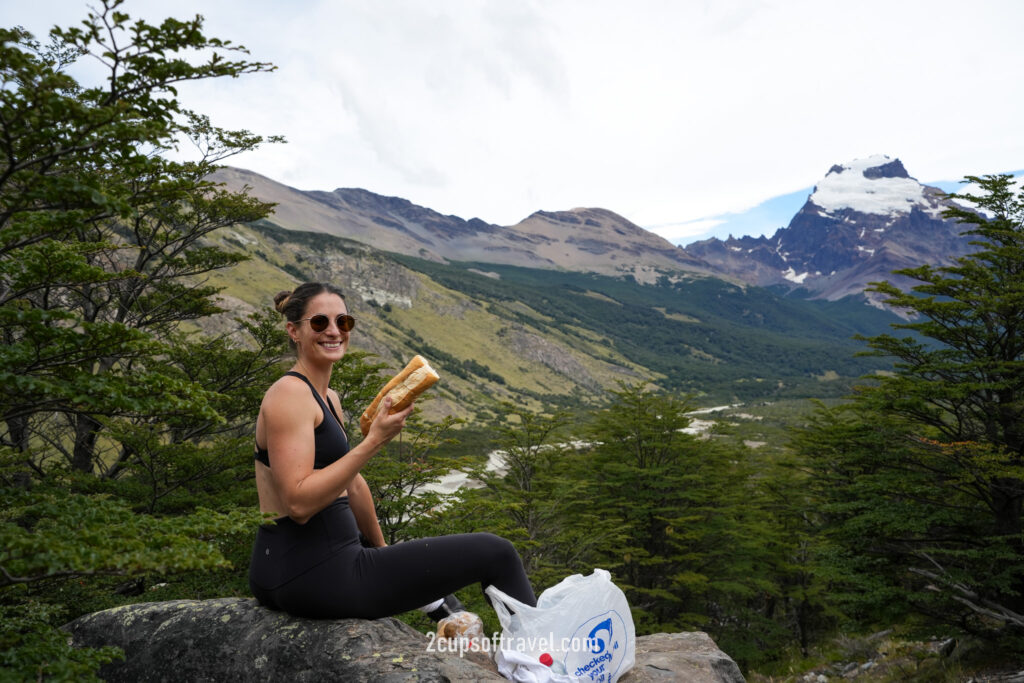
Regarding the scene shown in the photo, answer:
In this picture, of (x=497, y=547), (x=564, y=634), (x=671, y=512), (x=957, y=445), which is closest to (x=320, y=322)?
(x=497, y=547)

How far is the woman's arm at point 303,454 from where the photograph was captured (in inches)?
104

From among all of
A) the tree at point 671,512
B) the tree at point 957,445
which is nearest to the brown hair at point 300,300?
the tree at point 957,445

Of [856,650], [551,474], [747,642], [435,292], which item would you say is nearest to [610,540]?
[551,474]

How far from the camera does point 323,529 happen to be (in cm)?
296

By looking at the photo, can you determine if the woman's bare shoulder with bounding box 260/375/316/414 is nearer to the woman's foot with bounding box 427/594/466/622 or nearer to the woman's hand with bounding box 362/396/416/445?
the woman's hand with bounding box 362/396/416/445

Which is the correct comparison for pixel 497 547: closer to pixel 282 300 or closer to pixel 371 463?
pixel 282 300

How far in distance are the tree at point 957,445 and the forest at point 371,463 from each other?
66 mm

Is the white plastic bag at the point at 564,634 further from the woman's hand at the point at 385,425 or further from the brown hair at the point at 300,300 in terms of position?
the brown hair at the point at 300,300

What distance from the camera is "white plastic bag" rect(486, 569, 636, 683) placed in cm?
320

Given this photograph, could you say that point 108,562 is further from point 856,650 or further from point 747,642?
point 747,642

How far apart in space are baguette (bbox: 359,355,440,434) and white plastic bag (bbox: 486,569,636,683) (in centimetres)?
131

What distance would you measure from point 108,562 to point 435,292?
617 feet

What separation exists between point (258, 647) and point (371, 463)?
8278 mm

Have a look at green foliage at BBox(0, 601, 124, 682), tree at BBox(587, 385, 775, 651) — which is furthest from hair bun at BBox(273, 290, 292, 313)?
tree at BBox(587, 385, 775, 651)
